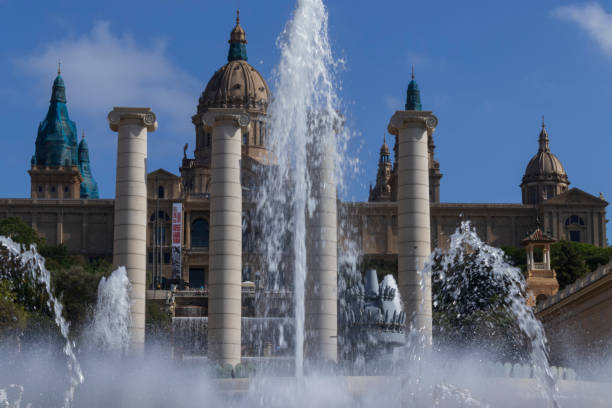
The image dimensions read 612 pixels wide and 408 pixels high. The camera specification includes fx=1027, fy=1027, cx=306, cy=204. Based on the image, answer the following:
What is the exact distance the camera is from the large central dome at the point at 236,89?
5349 inches

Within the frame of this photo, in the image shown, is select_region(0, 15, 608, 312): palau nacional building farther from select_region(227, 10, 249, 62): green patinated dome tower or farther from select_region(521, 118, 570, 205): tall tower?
select_region(227, 10, 249, 62): green patinated dome tower

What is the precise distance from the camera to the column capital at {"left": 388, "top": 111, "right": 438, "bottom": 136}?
101 ft

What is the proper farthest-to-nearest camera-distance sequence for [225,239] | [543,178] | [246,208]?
[543,178], [246,208], [225,239]

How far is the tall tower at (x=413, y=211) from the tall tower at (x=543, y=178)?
3928 inches

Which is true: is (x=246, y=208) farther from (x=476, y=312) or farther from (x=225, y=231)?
(x=225, y=231)

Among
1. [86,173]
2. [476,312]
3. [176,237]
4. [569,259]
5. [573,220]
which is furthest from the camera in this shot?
[86,173]

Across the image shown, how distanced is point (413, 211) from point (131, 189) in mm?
8527

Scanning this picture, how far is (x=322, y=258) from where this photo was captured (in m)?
30.7

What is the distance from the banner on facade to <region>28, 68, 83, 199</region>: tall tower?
154 ft

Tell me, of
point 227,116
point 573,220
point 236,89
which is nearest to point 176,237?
point 236,89

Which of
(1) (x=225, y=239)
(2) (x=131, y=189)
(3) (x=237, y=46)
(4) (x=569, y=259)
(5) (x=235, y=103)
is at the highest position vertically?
(3) (x=237, y=46)

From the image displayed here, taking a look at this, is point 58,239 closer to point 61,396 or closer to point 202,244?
point 202,244

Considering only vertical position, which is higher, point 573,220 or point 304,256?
point 573,220

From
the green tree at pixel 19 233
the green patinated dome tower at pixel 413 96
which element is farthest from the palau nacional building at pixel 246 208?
the green tree at pixel 19 233
